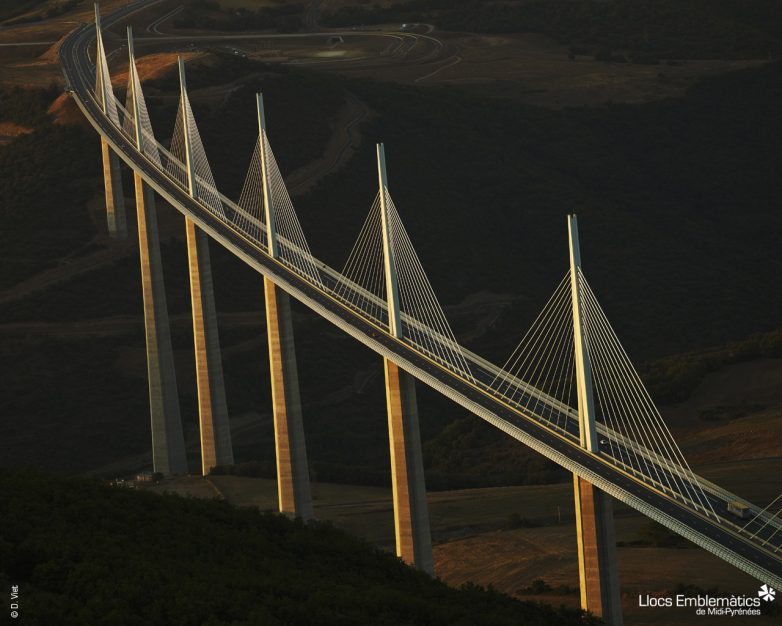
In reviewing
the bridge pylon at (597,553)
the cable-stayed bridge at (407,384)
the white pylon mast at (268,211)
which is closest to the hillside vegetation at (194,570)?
the bridge pylon at (597,553)

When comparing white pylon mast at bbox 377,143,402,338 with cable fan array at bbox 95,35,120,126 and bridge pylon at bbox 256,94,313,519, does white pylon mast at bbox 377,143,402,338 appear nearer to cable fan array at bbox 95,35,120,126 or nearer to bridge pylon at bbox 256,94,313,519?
bridge pylon at bbox 256,94,313,519

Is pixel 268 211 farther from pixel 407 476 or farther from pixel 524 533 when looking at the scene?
pixel 407 476

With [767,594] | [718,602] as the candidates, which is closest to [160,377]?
[718,602]

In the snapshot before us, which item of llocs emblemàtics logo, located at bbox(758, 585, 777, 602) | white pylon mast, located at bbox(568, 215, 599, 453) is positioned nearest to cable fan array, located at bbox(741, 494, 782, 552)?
llocs emblemàtics logo, located at bbox(758, 585, 777, 602)

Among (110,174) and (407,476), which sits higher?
(110,174)

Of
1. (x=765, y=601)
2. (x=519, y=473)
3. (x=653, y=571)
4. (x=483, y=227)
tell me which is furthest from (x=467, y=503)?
(x=483, y=227)
